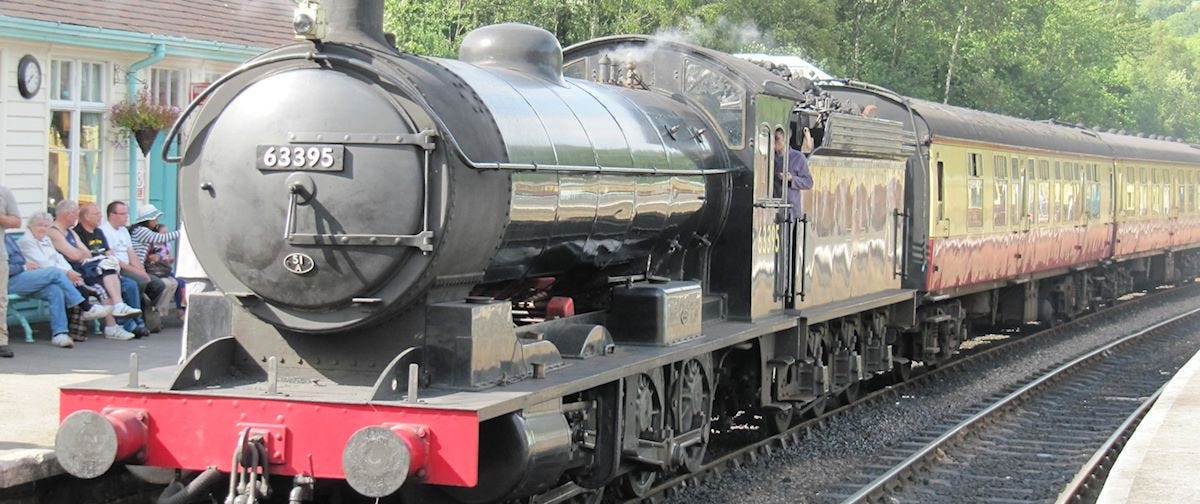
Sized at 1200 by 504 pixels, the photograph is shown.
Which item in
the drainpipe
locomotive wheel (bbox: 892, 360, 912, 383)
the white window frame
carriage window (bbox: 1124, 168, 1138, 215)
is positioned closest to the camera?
the white window frame

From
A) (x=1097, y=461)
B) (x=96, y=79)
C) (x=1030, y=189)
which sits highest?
(x=96, y=79)

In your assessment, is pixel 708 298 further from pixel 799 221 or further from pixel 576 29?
pixel 576 29

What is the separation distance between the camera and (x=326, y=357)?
6535mm

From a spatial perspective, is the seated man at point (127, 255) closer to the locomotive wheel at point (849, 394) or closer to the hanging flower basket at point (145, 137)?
the hanging flower basket at point (145, 137)

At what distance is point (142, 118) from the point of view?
528 inches

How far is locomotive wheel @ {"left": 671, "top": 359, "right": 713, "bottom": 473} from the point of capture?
338 inches

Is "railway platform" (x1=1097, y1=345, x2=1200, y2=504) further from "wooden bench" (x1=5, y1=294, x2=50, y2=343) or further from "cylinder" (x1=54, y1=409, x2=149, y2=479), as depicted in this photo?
"wooden bench" (x1=5, y1=294, x2=50, y2=343)

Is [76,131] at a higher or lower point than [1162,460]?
higher

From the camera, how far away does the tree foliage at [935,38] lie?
24656 mm

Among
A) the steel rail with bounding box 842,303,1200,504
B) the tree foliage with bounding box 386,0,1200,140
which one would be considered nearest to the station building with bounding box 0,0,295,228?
the steel rail with bounding box 842,303,1200,504

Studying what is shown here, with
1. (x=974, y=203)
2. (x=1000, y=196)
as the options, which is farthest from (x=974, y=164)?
(x=1000, y=196)

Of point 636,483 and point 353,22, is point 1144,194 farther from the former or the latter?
point 353,22

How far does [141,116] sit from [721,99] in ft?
21.5

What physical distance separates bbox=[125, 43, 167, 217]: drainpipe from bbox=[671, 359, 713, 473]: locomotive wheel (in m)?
7.20
